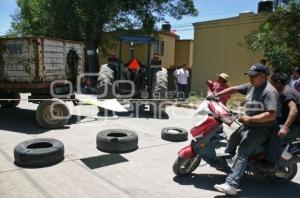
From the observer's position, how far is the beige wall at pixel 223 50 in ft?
46.4

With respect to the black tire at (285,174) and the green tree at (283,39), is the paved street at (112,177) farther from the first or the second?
the green tree at (283,39)

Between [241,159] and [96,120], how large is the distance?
563 cm

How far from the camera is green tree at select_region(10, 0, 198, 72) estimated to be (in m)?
19.4

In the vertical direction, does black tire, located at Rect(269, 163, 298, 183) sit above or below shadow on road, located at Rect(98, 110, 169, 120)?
below

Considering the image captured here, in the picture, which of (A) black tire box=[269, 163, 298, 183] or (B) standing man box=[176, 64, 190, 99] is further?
(B) standing man box=[176, 64, 190, 99]

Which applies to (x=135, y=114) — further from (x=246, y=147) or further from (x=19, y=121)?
(x=246, y=147)

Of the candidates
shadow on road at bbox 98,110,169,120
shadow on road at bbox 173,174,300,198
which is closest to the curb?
shadow on road at bbox 98,110,169,120

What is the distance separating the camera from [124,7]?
787 inches

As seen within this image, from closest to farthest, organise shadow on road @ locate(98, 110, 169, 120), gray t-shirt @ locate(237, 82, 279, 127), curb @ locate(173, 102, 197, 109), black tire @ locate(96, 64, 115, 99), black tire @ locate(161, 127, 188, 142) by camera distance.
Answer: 1. gray t-shirt @ locate(237, 82, 279, 127)
2. black tire @ locate(161, 127, 188, 142)
3. black tire @ locate(96, 64, 115, 99)
4. shadow on road @ locate(98, 110, 169, 120)
5. curb @ locate(173, 102, 197, 109)

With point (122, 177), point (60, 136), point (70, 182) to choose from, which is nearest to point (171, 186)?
point (122, 177)

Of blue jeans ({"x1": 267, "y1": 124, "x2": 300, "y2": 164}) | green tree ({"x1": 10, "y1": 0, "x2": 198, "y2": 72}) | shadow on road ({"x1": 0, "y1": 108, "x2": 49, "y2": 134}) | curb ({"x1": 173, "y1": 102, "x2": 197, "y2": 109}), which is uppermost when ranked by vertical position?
green tree ({"x1": 10, "y1": 0, "x2": 198, "y2": 72})

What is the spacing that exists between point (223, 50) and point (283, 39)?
4.74 metres

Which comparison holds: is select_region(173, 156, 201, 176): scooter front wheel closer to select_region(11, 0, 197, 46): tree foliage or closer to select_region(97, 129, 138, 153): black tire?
select_region(97, 129, 138, 153): black tire

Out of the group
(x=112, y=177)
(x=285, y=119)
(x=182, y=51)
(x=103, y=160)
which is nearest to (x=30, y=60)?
(x=103, y=160)
